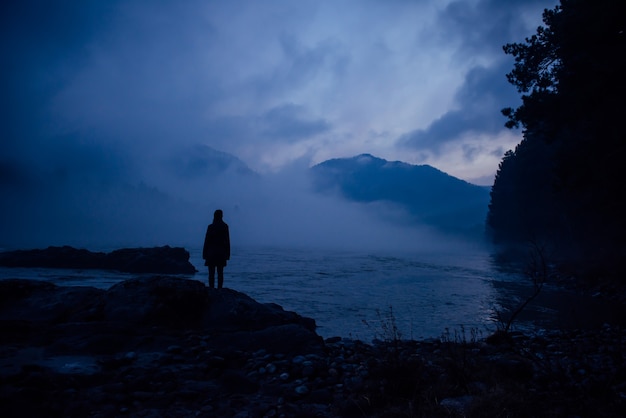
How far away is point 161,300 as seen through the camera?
28.5 ft

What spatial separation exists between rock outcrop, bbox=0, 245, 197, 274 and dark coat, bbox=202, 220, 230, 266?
24414mm

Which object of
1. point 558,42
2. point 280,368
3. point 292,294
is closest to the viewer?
point 280,368

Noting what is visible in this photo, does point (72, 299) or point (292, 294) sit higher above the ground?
point (72, 299)

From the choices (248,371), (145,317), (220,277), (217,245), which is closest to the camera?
(248,371)

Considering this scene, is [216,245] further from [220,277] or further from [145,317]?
[145,317]

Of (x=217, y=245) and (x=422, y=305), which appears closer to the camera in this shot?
(x=217, y=245)

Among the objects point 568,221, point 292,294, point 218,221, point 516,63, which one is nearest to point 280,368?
point 218,221

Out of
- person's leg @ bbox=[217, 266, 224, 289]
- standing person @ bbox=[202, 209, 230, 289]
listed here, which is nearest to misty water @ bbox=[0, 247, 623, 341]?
person's leg @ bbox=[217, 266, 224, 289]

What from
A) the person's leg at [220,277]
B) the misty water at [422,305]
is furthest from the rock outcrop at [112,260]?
the person's leg at [220,277]

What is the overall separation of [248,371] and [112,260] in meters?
35.8

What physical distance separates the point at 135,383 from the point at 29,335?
11.9 feet

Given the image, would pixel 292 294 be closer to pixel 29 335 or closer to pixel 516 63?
pixel 29 335

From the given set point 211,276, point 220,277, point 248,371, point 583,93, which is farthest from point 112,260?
point 583,93

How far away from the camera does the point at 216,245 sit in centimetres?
1070
